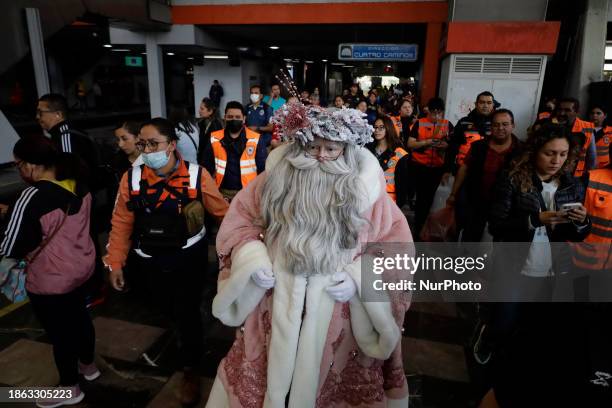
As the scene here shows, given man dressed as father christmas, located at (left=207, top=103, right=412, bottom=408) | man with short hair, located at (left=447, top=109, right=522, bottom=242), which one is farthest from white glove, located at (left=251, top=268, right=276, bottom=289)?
man with short hair, located at (left=447, top=109, right=522, bottom=242)

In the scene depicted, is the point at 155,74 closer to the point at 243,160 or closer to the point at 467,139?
the point at 243,160

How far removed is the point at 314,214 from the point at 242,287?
0.43m

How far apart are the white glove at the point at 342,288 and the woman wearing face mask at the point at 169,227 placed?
3.63 feet

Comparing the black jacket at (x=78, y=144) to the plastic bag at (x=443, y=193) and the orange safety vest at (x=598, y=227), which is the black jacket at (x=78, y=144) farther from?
the orange safety vest at (x=598, y=227)

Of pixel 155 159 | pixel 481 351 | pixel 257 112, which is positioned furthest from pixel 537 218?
pixel 257 112

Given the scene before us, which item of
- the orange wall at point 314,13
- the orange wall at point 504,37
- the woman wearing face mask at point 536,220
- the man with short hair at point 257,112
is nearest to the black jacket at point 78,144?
the woman wearing face mask at point 536,220

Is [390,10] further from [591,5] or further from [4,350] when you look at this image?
[4,350]

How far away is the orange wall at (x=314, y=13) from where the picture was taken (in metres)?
Result: 10.2

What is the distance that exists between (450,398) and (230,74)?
1548 cm

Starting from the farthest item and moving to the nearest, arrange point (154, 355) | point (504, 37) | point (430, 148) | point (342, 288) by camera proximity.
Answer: point (504, 37) < point (430, 148) < point (154, 355) < point (342, 288)

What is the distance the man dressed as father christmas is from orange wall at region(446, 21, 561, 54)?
7.75 m

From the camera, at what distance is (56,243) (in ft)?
7.66

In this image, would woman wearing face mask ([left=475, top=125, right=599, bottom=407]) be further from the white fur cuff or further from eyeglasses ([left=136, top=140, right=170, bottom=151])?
eyeglasses ([left=136, top=140, right=170, bottom=151])

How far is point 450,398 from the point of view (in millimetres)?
2668
